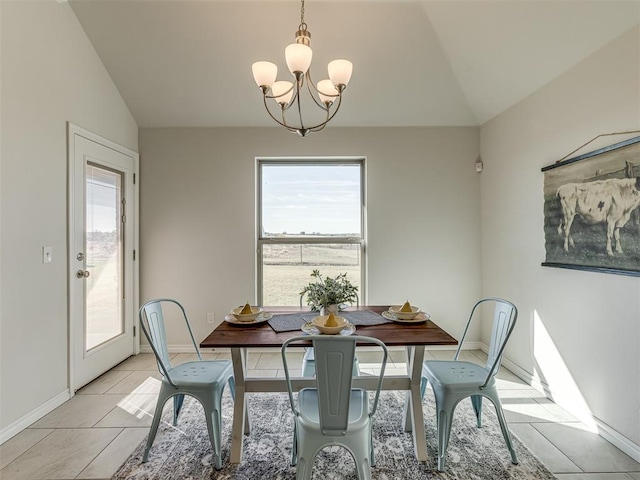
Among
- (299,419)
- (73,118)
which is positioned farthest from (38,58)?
(299,419)

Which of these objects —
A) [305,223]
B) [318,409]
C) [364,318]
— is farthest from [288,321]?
[305,223]

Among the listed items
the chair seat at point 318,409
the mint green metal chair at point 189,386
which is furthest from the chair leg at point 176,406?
the chair seat at point 318,409

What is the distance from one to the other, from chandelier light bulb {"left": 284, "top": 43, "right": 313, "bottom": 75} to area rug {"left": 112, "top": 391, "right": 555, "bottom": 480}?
2.10m

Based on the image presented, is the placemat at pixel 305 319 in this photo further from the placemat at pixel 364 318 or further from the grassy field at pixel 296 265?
the grassy field at pixel 296 265

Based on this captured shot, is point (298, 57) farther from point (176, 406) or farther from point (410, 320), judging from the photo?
point (176, 406)

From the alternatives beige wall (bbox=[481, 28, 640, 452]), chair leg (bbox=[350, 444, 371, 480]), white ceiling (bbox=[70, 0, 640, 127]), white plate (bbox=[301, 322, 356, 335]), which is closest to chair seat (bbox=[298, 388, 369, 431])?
chair leg (bbox=[350, 444, 371, 480])

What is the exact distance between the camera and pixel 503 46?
2.46 metres

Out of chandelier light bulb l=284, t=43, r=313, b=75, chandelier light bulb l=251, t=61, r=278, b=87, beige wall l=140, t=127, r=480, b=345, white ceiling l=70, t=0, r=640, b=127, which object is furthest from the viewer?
beige wall l=140, t=127, r=480, b=345

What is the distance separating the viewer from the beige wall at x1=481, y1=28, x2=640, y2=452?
1.89 metres

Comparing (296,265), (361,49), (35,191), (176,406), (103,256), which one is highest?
(361,49)

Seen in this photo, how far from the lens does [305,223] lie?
11.8 ft

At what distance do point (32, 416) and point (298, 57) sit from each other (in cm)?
280

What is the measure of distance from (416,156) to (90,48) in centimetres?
311

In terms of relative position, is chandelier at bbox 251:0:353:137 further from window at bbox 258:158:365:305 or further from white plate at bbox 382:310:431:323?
window at bbox 258:158:365:305
